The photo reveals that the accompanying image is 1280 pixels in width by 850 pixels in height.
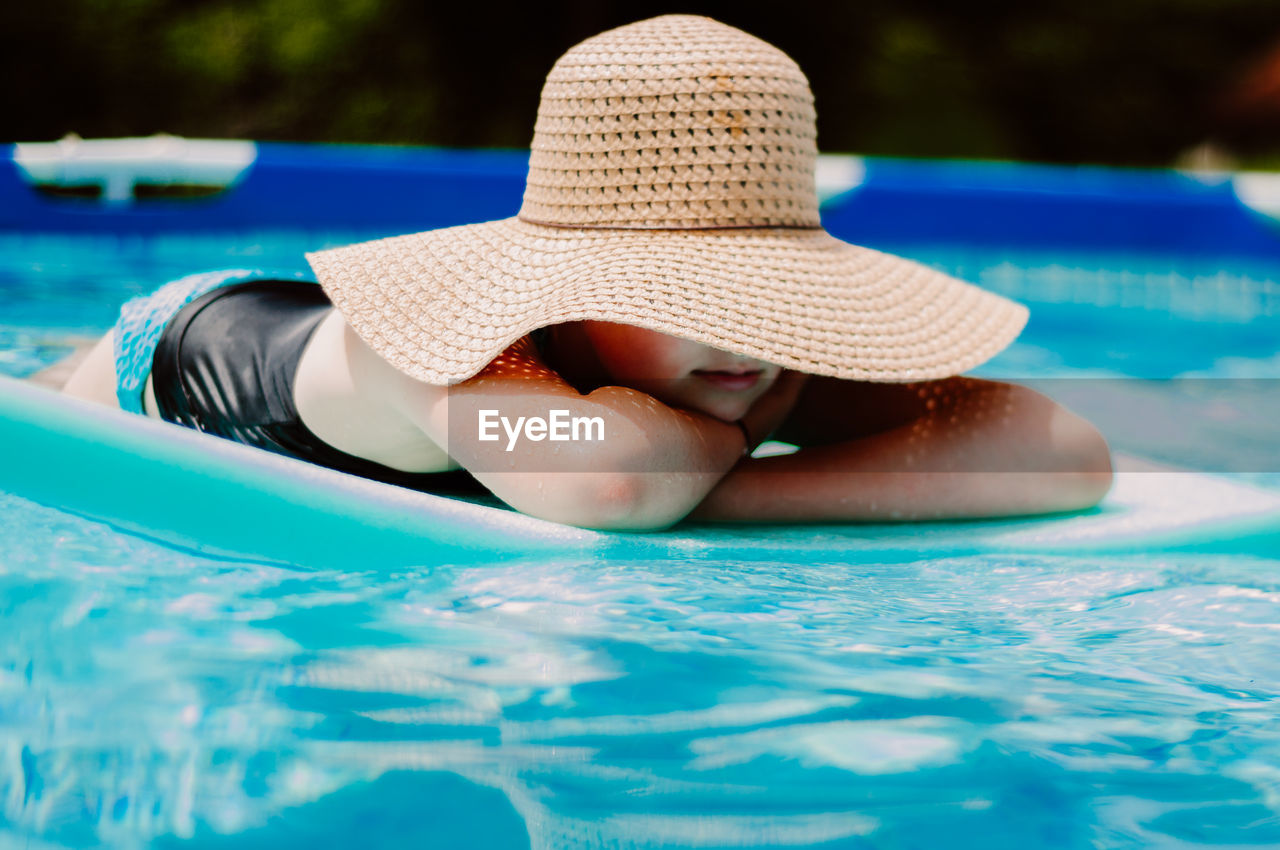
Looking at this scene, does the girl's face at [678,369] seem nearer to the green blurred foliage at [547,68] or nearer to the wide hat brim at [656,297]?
the wide hat brim at [656,297]

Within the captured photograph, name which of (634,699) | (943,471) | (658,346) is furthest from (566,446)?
(943,471)

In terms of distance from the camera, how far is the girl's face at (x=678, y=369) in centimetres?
158

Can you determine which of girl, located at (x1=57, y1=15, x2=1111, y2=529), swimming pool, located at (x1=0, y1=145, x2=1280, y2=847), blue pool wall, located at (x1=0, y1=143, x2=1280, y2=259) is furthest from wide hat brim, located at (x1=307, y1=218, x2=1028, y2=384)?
blue pool wall, located at (x1=0, y1=143, x2=1280, y2=259)

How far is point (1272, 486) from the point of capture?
7.36 feet

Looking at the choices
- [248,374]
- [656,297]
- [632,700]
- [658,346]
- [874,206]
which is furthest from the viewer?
[874,206]

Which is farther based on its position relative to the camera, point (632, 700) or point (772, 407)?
point (772, 407)

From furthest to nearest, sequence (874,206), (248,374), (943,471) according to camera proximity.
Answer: (874,206) < (248,374) < (943,471)

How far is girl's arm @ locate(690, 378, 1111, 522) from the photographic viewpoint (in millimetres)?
1743

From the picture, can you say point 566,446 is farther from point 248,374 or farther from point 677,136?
point 248,374

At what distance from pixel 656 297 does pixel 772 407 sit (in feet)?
1.36

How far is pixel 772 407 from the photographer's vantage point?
1.82 meters

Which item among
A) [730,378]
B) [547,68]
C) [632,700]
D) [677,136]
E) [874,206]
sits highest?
[547,68]

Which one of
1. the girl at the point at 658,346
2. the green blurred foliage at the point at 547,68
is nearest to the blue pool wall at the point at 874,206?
the green blurred foliage at the point at 547,68

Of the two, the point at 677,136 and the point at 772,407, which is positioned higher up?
the point at 677,136
